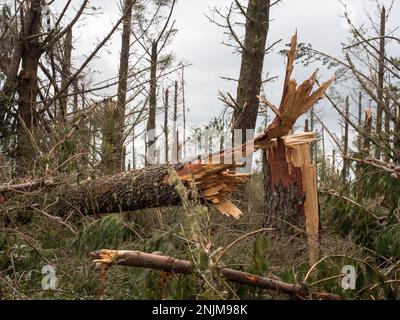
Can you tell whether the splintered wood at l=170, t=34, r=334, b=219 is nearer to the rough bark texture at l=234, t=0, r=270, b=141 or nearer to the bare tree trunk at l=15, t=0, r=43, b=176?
the rough bark texture at l=234, t=0, r=270, b=141

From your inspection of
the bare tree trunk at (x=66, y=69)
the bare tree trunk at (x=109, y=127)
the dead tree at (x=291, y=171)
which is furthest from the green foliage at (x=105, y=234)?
the bare tree trunk at (x=66, y=69)

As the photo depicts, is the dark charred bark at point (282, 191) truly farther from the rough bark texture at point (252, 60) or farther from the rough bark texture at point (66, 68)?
the rough bark texture at point (66, 68)

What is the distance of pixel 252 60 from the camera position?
8.71m

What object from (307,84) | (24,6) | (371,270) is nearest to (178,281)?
(371,270)

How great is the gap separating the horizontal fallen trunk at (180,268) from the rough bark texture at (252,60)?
18.4 feet

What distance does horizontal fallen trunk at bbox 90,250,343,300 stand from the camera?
290 cm

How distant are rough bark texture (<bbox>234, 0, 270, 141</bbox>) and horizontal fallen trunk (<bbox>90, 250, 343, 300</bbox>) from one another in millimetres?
5603

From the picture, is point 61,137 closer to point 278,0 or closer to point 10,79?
point 10,79

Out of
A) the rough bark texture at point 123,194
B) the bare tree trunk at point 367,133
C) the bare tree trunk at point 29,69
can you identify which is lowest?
the rough bark texture at point 123,194

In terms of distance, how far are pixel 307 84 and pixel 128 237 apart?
2.26m

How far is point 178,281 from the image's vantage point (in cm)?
308

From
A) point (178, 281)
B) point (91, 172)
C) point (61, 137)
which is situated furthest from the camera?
point (61, 137)

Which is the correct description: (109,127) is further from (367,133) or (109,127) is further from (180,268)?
(180,268)

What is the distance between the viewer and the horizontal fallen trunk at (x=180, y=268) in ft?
9.52
